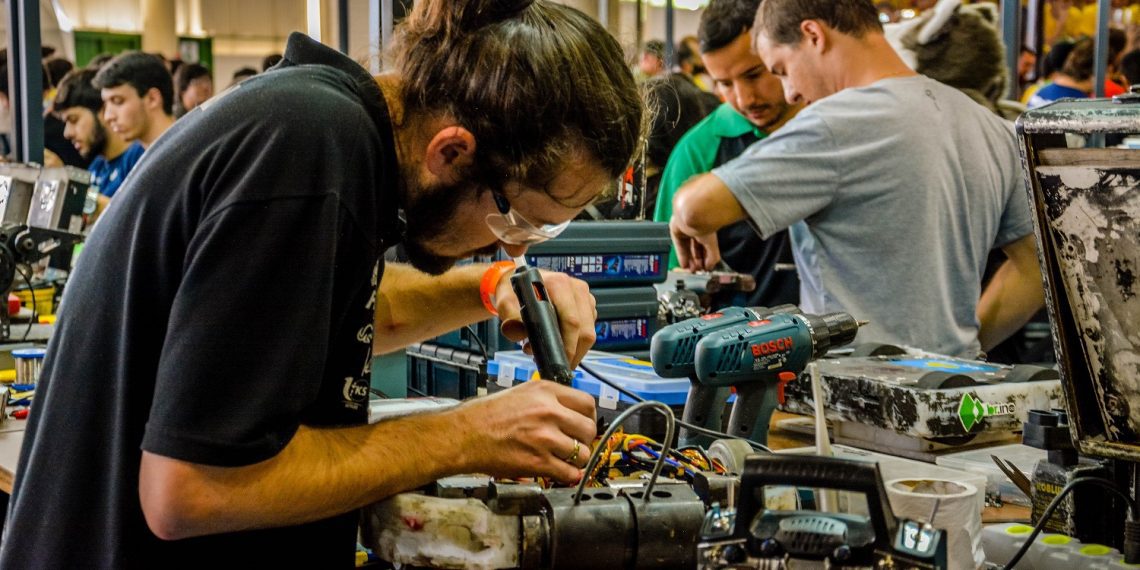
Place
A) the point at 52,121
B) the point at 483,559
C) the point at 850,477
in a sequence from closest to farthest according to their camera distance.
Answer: the point at 850,477
the point at 483,559
the point at 52,121

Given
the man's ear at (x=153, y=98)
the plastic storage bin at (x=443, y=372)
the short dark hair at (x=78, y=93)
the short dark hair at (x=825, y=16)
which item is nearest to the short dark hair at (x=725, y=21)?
the short dark hair at (x=825, y=16)

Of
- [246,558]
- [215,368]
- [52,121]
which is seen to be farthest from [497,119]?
[52,121]

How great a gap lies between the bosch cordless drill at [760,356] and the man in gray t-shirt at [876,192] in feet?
2.68

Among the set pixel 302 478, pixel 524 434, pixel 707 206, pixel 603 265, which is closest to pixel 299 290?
pixel 302 478

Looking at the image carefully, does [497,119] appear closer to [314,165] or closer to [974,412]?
[314,165]

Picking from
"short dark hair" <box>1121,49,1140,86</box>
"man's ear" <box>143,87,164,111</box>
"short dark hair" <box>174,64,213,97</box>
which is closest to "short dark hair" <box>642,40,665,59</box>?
"man's ear" <box>143,87,164,111</box>

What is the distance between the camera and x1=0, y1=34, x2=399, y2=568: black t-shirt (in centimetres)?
97

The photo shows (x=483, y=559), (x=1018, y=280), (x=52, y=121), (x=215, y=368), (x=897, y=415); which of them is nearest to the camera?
(x=215, y=368)

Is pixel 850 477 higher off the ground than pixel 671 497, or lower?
higher

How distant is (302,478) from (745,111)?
9.31 ft

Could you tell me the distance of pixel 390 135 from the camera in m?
1.15

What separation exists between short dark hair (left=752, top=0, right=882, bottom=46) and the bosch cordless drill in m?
1.13

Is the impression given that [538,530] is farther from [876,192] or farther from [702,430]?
[876,192]

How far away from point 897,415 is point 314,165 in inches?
A: 41.7
